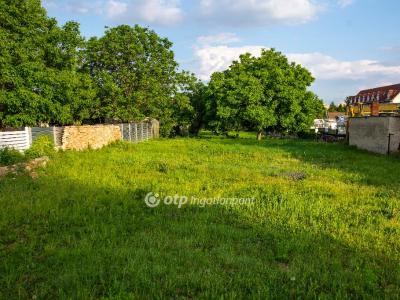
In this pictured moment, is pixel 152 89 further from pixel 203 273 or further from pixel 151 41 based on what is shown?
pixel 203 273

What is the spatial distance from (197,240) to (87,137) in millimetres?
16546

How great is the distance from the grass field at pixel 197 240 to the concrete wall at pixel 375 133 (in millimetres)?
10731

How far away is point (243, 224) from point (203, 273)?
2.44 m

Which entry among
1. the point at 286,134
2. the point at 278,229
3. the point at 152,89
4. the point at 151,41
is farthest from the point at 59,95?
the point at 286,134

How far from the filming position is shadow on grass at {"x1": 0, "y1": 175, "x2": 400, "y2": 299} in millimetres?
4484

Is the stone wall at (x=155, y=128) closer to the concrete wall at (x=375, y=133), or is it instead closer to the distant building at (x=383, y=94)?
the concrete wall at (x=375, y=133)

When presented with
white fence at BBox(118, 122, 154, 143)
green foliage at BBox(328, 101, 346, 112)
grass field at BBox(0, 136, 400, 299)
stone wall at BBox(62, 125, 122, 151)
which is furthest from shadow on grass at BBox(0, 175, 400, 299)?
green foliage at BBox(328, 101, 346, 112)

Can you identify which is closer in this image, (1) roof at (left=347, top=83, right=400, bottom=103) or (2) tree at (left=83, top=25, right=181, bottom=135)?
(2) tree at (left=83, top=25, right=181, bottom=135)

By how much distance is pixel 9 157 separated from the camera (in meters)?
13.4

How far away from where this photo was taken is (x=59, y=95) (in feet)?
70.2

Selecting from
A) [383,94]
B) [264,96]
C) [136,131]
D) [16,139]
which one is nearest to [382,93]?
[383,94]

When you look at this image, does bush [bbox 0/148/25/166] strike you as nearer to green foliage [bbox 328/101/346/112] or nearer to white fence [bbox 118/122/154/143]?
white fence [bbox 118/122/154/143]

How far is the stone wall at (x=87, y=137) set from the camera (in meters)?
19.2

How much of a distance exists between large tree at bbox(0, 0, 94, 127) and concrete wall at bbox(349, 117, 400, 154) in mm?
19711
